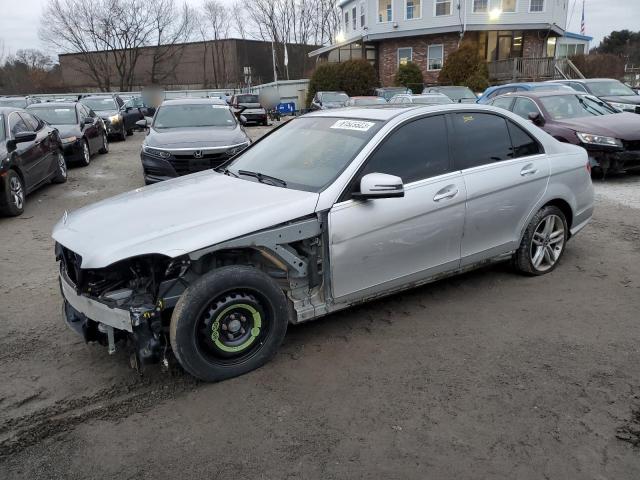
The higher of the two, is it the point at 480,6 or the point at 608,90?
the point at 480,6

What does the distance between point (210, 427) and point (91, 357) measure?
1351mm

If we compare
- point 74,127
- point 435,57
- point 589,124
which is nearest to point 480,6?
point 435,57

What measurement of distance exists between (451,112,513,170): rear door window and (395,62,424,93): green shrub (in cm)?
3022

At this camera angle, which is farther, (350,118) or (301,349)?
(350,118)

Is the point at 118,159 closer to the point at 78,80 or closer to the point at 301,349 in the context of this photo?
the point at 301,349

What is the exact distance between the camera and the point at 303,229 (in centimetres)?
356

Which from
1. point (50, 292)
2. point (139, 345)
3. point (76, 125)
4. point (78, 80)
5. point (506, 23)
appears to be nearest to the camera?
point (139, 345)

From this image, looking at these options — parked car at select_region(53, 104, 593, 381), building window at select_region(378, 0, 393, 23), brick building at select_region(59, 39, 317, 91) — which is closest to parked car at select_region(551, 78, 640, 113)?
parked car at select_region(53, 104, 593, 381)

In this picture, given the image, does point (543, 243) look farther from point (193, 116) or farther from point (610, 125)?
point (193, 116)

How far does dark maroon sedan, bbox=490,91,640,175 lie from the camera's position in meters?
8.80

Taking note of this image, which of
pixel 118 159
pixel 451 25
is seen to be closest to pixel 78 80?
pixel 451 25

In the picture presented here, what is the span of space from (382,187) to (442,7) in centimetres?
3507

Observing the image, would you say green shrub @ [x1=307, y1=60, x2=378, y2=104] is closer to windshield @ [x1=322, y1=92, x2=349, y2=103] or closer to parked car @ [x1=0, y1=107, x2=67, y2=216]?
windshield @ [x1=322, y1=92, x2=349, y2=103]

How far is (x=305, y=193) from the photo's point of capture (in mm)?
3707
